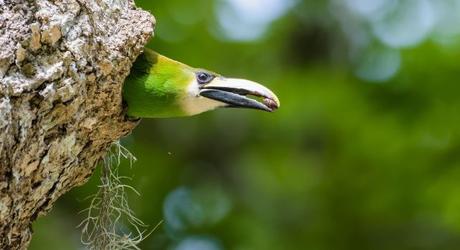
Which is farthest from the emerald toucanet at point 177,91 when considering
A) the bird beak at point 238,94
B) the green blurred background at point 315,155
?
the green blurred background at point 315,155

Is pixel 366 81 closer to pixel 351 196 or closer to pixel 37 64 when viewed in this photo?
pixel 351 196

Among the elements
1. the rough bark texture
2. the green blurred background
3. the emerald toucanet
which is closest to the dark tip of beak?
the emerald toucanet

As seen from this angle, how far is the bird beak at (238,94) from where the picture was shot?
2.33m

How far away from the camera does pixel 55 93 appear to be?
2.09 meters

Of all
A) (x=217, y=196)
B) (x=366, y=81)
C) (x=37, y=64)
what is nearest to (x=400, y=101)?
(x=366, y=81)

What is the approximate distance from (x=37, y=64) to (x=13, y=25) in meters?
0.10

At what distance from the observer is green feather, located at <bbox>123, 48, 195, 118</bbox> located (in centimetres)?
230

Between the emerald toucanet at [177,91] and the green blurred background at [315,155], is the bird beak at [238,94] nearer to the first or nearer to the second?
the emerald toucanet at [177,91]

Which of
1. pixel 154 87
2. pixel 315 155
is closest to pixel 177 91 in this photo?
pixel 154 87

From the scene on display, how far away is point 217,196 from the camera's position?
5.59m

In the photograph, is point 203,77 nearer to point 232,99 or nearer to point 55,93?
point 232,99

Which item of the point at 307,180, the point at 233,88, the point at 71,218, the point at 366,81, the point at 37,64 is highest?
the point at 233,88

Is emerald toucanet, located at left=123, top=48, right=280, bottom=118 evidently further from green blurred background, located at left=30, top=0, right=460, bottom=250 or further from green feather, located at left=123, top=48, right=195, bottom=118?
green blurred background, located at left=30, top=0, right=460, bottom=250

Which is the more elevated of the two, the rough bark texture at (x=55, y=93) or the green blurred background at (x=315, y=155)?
the rough bark texture at (x=55, y=93)
